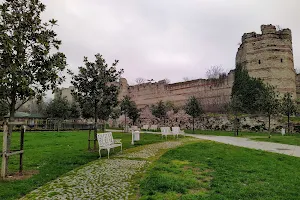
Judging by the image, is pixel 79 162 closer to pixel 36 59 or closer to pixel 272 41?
pixel 36 59

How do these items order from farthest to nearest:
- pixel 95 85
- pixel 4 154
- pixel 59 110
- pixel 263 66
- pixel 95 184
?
pixel 59 110 < pixel 263 66 < pixel 95 85 < pixel 4 154 < pixel 95 184

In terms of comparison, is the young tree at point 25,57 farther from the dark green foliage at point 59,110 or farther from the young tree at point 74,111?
the young tree at point 74,111

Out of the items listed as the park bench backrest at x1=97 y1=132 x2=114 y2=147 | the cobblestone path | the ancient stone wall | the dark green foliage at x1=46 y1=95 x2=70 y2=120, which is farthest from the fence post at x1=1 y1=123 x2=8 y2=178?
the dark green foliage at x1=46 y1=95 x2=70 y2=120

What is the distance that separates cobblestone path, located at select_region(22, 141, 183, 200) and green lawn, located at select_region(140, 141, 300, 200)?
1.55 feet

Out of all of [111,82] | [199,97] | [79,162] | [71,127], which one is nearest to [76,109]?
[71,127]

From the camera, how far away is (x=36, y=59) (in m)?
7.11

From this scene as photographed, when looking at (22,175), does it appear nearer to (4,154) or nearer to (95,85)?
(4,154)

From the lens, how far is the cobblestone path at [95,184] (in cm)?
488

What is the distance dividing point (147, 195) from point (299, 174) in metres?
4.65

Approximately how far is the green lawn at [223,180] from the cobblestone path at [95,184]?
0.47 meters

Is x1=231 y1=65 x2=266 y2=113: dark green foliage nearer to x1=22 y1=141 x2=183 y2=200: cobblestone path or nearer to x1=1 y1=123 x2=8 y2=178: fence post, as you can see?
x1=22 y1=141 x2=183 y2=200: cobblestone path

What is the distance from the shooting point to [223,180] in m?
5.88

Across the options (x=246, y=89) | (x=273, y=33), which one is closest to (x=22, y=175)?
(x=246, y=89)

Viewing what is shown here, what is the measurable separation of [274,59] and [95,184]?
117 feet
